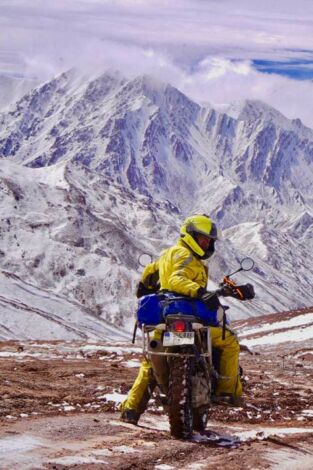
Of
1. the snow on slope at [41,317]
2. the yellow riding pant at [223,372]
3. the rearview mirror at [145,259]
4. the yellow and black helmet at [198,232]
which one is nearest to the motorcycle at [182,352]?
the yellow riding pant at [223,372]

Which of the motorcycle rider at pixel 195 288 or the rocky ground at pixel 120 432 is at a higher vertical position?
the motorcycle rider at pixel 195 288

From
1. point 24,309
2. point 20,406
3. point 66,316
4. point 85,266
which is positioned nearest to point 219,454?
point 20,406

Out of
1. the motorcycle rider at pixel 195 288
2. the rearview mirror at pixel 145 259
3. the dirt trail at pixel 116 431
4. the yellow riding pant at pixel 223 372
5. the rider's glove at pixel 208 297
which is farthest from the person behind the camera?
the rearview mirror at pixel 145 259

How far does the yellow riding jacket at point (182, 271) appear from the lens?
10883 millimetres

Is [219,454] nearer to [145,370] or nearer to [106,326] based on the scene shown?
[145,370]

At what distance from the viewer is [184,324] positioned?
35.4ft

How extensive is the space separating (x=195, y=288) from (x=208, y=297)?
23 centimetres

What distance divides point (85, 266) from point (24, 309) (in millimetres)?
61142

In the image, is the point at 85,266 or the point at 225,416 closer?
the point at 225,416

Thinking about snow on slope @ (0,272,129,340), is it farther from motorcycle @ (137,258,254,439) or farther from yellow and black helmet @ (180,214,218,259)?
motorcycle @ (137,258,254,439)

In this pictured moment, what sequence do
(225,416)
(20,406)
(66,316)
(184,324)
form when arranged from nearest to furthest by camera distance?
1. (184,324)
2. (20,406)
3. (225,416)
4. (66,316)

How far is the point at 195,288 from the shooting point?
35.5 ft

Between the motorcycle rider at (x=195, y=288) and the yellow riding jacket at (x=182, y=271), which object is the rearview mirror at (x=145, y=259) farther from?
the yellow riding jacket at (x=182, y=271)

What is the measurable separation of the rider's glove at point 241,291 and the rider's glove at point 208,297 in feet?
1.19
